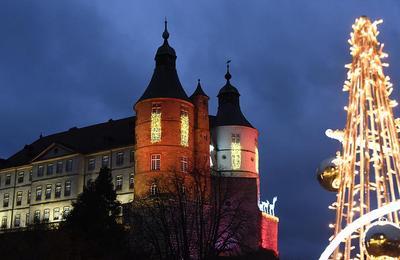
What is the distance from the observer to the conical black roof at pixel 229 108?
7244 centimetres

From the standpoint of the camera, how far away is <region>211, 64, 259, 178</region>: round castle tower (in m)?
70.4

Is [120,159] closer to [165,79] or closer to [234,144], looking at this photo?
[165,79]

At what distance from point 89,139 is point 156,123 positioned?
62.6 ft

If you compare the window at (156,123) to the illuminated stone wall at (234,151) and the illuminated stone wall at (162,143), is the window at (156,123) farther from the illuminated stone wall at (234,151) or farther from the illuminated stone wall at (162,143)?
the illuminated stone wall at (234,151)

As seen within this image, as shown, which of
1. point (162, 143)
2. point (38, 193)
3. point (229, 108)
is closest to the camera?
point (162, 143)

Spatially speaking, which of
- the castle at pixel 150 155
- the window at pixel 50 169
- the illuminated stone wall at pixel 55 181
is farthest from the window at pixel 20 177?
the window at pixel 50 169

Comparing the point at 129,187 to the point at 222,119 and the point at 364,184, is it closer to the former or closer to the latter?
the point at 222,119

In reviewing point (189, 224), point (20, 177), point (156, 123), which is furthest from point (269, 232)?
point (20, 177)

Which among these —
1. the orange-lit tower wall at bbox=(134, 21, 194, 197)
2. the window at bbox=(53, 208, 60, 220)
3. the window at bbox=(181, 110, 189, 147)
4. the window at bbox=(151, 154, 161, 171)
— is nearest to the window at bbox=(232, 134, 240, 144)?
the orange-lit tower wall at bbox=(134, 21, 194, 197)

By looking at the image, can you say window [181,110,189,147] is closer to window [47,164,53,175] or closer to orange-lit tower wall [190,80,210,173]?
orange-lit tower wall [190,80,210,173]

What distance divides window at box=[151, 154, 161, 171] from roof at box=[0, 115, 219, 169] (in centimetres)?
932

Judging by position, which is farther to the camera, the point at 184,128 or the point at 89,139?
the point at 89,139

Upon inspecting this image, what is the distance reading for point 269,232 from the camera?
70125 millimetres

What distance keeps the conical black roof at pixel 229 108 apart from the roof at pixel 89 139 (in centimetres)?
1052
